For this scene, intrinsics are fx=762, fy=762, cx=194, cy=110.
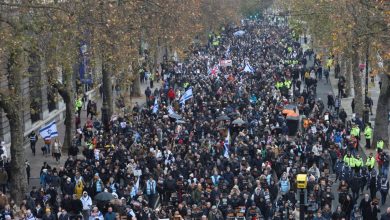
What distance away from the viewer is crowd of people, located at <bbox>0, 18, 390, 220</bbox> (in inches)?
866

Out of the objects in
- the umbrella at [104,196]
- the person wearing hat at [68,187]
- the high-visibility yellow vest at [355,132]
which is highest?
the umbrella at [104,196]

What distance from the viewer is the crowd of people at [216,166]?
72.2 feet

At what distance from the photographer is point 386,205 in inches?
1001

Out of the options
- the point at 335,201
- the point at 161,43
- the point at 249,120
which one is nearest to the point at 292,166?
the point at 335,201

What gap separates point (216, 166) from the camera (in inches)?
1029

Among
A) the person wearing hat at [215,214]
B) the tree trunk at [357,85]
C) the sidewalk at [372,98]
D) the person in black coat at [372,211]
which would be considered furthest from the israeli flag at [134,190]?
the tree trunk at [357,85]

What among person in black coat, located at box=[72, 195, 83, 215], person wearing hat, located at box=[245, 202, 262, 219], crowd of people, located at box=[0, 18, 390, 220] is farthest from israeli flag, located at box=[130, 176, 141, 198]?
person wearing hat, located at box=[245, 202, 262, 219]

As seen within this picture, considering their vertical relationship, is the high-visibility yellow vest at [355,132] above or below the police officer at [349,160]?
below

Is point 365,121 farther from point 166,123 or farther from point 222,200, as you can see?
point 222,200

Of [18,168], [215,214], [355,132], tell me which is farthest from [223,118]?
[215,214]

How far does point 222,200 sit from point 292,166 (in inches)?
182

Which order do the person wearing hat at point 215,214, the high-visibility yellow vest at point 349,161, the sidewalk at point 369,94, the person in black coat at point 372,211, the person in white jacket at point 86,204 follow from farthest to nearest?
the sidewalk at point 369,94, the high-visibility yellow vest at point 349,161, the person in white jacket at point 86,204, the person in black coat at point 372,211, the person wearing hat at point 215,214

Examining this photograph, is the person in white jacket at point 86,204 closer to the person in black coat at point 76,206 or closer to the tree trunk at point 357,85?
the person in black coat at point 76,206

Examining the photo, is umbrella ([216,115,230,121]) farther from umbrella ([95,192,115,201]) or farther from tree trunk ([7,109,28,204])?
umbrella ([95,192,115,201])
